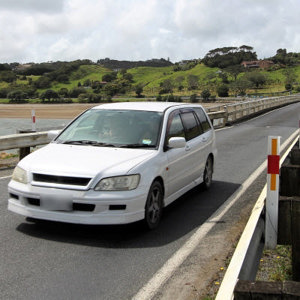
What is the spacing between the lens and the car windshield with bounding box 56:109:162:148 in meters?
6.14

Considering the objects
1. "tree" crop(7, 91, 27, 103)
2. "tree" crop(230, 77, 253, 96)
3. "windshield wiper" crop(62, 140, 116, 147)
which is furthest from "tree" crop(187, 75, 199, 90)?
"windshield wiper" crop(62, 140, 116, 147)

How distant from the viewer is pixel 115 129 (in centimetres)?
638

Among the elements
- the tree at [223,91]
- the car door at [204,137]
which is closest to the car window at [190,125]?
the car door at [204,137]

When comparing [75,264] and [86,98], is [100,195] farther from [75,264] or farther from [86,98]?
[86,98]

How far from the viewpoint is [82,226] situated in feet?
18.8

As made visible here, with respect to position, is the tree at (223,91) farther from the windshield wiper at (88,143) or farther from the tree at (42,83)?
the windshield wiper at (88,143)

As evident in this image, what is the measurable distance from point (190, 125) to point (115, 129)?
61.8 inches

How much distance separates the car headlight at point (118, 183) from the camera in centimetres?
509

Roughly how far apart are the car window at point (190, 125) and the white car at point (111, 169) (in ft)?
0.12

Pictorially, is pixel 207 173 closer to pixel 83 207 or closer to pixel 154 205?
pixel 154 205

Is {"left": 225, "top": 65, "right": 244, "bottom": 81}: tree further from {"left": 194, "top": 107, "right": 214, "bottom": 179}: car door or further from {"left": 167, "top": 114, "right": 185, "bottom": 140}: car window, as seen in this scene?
{"left": 167, "top": 114, "right": 185, "bottom": 140}: car window

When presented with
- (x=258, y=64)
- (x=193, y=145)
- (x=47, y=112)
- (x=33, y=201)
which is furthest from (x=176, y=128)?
(x=258, y=64)

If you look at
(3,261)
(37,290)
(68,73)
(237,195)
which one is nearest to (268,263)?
(37,290)

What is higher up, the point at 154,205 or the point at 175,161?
the point at 175,161
